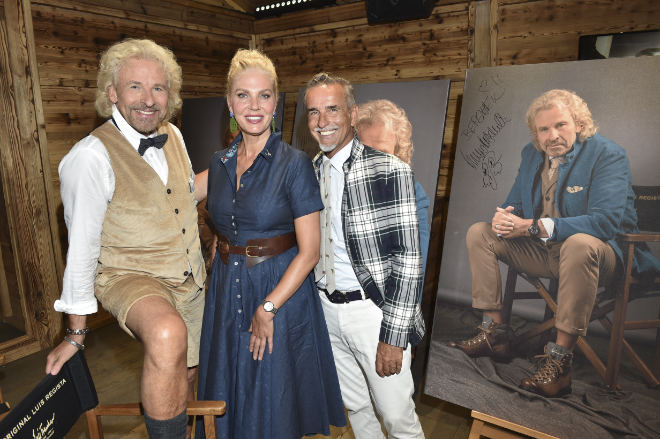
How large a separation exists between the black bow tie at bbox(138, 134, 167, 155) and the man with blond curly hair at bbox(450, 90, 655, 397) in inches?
53.7

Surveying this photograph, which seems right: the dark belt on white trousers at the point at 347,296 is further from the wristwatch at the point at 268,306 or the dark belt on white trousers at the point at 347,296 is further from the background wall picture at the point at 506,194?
the background wall picture at the point at 506,194

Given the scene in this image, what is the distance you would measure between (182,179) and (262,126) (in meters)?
0.35

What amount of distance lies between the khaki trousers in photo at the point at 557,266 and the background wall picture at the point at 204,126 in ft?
7.03

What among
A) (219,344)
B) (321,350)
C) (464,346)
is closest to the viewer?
(219,344)

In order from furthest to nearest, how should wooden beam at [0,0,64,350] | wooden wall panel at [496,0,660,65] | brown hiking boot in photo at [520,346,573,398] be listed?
wooden beam at [0,0,64,350]
wooden wall panel at [496,0,660,65]
brown hiking boot in photo at [520,346,573,398]

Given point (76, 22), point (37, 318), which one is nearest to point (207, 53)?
point (76, 22)

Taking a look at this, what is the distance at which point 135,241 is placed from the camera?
53.6 inches

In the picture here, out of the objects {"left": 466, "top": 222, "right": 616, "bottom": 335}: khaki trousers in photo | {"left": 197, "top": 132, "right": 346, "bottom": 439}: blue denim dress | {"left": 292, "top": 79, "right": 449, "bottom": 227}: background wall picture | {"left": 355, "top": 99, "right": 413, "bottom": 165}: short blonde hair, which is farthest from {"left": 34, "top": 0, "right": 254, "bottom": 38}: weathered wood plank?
{"left": 466, "top": 222, "right": 616, "bottom": 335}: khaki trousers in photo

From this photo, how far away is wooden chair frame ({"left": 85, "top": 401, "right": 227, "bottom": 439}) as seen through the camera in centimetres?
132

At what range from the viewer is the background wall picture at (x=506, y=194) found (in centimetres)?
153

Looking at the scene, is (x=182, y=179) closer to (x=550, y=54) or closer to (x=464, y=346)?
(x=464, y=346)

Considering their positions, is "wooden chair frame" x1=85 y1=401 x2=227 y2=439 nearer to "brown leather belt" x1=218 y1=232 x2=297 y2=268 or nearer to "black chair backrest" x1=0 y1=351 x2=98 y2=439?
"black chair backrest" x1=0 y1=351 x2=98 y2=439

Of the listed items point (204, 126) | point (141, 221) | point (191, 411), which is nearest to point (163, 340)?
point (191, 411)

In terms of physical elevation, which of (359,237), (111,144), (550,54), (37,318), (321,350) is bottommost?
(37,318)
